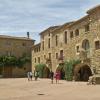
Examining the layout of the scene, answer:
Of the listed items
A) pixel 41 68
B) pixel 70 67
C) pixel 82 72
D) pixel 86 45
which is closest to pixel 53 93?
pixel 86 45

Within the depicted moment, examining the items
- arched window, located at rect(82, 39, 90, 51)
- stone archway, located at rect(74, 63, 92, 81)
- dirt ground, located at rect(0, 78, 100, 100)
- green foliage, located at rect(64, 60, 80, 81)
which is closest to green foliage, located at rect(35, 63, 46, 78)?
green foliage, located at rect(64, 60, 80, 81)

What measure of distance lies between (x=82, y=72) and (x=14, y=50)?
28.7 metres

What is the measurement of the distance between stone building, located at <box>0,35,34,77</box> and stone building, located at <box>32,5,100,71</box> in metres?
13.5

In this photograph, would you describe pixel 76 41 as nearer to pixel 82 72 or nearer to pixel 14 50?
pixel 82 72

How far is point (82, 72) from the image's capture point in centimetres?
4178

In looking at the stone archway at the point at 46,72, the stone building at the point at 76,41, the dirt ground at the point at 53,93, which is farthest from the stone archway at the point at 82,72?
the dirt ground at the point at 53,93

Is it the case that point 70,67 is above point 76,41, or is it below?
below

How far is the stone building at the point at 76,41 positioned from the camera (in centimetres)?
3547

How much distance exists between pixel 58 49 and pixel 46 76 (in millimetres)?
7881

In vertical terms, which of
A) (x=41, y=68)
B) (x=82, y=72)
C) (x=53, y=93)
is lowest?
(x=53, y=93)

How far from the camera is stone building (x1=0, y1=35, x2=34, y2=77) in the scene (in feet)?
213

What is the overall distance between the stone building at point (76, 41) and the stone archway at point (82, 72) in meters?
1.50

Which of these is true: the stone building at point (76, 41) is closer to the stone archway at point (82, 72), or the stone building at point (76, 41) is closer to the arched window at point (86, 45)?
the arched window at point (86, 45)

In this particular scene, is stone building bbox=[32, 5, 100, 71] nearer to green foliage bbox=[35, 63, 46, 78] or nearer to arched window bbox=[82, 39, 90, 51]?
arched window bbox=[82, 39, 90, 51]
